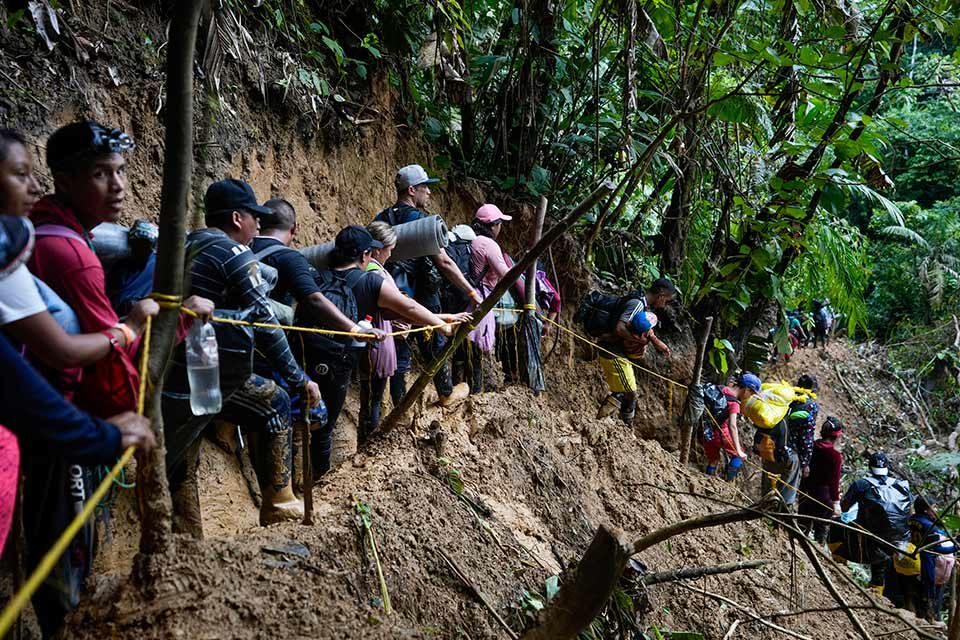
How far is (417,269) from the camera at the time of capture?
5789 millimetres

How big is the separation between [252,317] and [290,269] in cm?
73

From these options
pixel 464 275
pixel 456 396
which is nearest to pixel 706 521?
pixel 456 396

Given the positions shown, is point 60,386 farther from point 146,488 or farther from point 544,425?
point 544,425

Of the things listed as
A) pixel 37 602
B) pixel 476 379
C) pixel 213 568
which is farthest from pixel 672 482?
pixel 37 602

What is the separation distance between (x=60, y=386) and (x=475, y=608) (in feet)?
7.41

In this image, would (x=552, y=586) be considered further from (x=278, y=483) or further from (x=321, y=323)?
(x=321, y=323)

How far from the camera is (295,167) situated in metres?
6.30

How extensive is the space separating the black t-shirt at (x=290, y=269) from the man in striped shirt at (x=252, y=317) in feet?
1.30

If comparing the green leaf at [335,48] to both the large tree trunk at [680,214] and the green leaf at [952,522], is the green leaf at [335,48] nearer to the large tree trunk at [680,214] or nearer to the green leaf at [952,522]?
the large tree trunk at [680,214]

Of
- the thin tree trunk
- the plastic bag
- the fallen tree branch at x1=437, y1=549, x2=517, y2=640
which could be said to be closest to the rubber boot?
the plastic bag

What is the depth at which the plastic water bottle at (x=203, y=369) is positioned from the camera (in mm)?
2922

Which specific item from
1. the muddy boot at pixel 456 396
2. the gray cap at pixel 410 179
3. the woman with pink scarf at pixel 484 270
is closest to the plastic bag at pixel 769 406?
the woman with pink scarf at pixel 484 270

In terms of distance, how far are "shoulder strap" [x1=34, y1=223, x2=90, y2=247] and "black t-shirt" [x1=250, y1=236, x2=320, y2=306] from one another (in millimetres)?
1607

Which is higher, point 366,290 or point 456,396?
point 366,290
